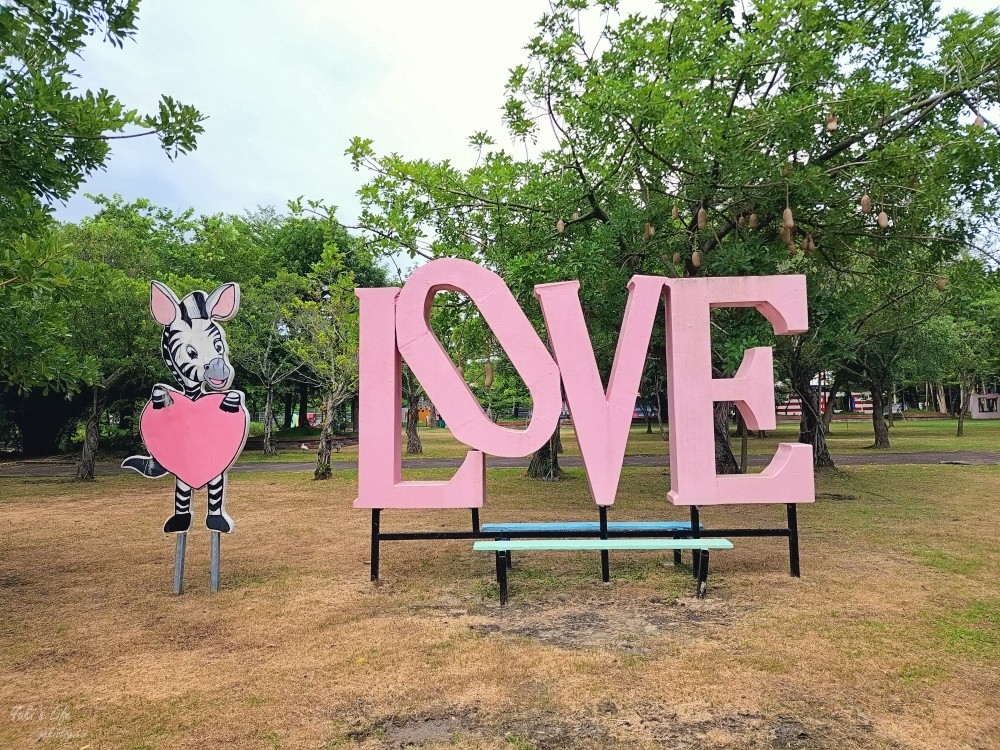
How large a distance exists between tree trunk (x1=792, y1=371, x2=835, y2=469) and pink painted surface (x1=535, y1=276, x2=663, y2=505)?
11.6 metres

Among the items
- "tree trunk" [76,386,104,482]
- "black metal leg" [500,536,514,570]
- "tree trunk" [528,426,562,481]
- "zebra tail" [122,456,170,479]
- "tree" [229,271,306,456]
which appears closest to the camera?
"zebra tail" [122,456,170,479]

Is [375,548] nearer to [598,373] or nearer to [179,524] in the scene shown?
[179,524]

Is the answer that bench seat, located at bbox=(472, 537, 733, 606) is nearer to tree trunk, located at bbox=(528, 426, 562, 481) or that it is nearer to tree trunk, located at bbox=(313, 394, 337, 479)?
tree trunk, located at bbox=(528, 426, 562, 481)

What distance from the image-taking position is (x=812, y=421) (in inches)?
674

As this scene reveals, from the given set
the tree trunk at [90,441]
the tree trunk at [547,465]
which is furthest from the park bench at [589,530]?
the tree trunk at [90,441]

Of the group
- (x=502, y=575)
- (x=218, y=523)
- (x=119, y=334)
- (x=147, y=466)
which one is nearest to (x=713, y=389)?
(x=502, y=575)

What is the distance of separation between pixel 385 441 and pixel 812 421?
14144 mm

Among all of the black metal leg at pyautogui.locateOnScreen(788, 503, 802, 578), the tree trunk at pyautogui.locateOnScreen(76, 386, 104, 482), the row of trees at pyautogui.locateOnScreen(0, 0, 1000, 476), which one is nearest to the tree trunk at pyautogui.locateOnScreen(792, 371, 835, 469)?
the row of trees at pyautogui.locateOnScreen(0, 0, 1000, 476)

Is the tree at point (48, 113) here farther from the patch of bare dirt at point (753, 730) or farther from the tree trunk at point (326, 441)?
the tree trunk at point (326, 441)

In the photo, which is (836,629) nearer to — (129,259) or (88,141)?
(88,141)

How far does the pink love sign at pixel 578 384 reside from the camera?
264 inches

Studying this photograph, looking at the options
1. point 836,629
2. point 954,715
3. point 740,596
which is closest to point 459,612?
point 740,596

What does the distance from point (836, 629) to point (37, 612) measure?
739 centimetres

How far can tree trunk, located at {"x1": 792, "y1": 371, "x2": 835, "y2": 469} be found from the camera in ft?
55.1
